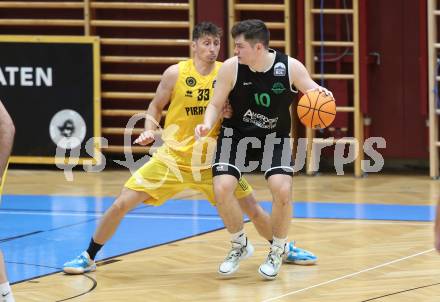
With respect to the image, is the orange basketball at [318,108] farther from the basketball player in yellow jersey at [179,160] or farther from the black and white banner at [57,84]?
the black and white banner at [57,84]

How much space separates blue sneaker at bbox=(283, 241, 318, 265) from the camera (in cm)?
777

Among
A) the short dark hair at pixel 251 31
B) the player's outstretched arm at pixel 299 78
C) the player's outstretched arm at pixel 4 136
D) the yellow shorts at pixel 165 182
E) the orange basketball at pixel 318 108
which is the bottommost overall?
the yellow shorts at pixel 165 182

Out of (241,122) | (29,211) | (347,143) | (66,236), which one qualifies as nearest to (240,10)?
(347,143)

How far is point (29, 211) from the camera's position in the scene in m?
10.5

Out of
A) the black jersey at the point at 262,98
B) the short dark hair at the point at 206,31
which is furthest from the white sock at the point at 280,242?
the short dark hair at the point at 206,31

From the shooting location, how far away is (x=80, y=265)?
7.54m

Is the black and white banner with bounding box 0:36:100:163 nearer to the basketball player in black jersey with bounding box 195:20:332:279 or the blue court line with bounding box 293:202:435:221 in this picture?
the blue court line with bounding box 293:202:435:221

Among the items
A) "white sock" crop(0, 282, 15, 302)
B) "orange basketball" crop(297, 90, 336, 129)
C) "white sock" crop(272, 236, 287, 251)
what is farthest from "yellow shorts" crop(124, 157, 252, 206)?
"white sock" crop(0, 282, 15, 302)

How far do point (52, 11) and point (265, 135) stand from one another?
7091 mm

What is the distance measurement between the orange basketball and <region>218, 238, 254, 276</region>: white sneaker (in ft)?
3.50

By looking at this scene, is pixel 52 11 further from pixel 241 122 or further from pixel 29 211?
pixel 241 122

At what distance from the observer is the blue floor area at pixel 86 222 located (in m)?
8.32

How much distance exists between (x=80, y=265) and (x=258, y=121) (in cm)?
167

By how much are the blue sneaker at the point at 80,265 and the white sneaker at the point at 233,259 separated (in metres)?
0.96
